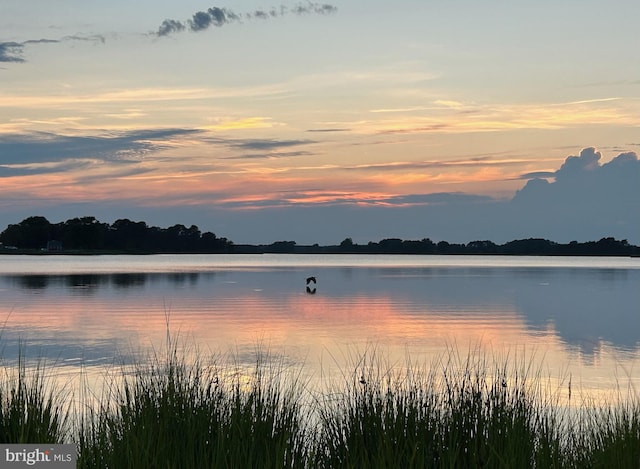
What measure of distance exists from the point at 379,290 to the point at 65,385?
153 ft

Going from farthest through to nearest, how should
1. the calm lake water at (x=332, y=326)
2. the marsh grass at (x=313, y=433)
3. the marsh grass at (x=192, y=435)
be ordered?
the calm lake water at (x=332, y=326)
the marsh grass at (x=313, y=433)
the marsh grass at (x=192, y=435)

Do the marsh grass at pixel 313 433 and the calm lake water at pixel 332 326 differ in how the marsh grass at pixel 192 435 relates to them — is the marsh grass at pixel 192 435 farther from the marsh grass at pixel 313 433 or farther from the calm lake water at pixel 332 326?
the calm lake water at pixel 332 326

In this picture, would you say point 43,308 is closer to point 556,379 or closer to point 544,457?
point 556,379

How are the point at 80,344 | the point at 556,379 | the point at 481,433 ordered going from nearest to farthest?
the point at 481,433 < the point at 556,379 < the point at 80,344

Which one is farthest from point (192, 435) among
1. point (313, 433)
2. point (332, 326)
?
point (332, 326)

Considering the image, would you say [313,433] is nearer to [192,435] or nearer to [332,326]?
[192,435]

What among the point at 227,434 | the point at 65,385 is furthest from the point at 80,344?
the point at 227,434

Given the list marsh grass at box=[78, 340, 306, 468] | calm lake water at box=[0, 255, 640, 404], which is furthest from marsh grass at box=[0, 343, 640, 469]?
calm lake water at box=[0, 255, 640, 404]

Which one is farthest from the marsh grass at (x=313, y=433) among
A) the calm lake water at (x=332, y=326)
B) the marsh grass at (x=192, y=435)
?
the calm lake water at (x=332, y=326)

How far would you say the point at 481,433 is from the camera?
28.3 feet

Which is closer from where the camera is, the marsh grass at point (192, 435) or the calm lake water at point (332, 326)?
the marsh grass at point (192, 435)

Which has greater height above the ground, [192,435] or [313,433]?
[192,435]

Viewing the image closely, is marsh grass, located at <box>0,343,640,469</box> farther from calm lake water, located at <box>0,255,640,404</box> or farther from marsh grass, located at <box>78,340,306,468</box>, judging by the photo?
calm lake water, located at <box>0,255,640,404</box>

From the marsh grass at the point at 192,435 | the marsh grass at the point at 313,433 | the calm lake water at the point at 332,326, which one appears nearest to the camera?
the marsh grass at the point at 192,435
